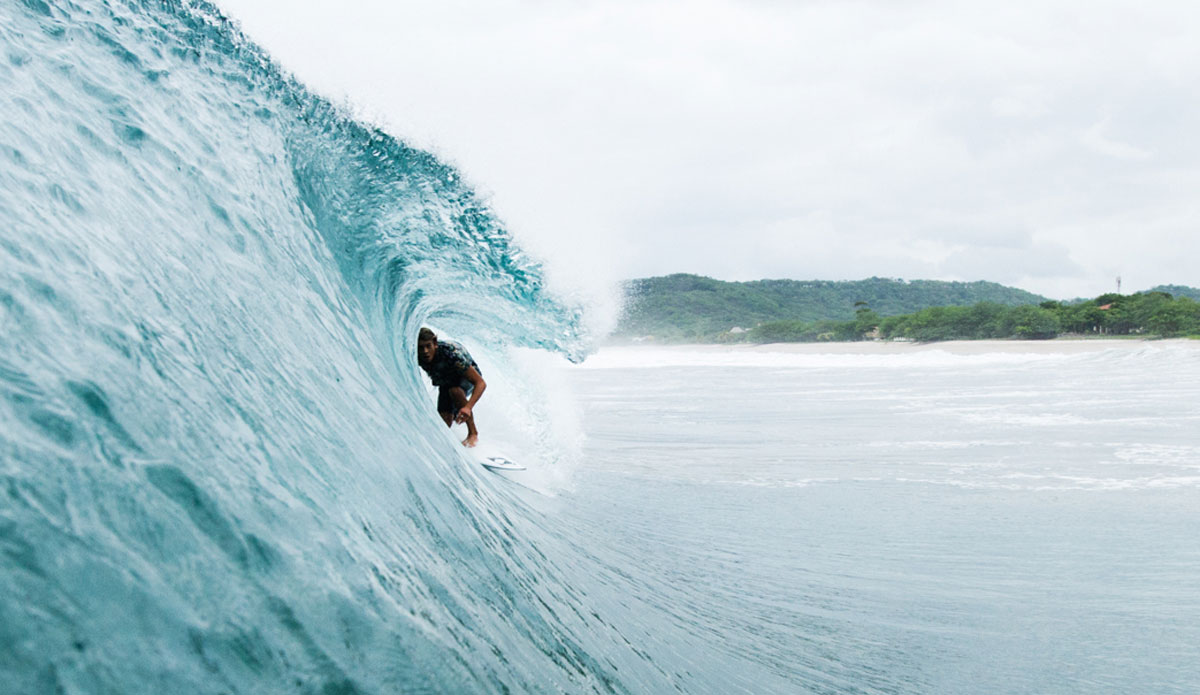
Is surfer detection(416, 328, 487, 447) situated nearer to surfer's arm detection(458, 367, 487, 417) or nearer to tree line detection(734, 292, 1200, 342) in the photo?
surfer's arm detection(458, 367, 487, 417)

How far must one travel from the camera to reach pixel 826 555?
4.69m

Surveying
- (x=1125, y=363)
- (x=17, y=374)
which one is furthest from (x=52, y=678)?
(x=1125, y=363)

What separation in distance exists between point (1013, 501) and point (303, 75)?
5.69 metres

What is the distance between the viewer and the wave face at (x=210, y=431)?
4.26 ft

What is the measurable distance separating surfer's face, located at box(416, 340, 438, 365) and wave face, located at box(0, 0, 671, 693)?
1.79 m

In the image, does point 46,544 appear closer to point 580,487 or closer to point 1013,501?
point 580,487

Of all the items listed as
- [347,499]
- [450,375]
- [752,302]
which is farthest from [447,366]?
[752,302]

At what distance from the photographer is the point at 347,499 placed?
6.57ft

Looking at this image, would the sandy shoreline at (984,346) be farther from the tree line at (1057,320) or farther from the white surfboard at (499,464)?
the white surfboard at (499,464)

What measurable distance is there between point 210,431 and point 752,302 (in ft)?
270

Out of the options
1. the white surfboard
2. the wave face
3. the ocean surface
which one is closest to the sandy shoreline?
the ocean surface

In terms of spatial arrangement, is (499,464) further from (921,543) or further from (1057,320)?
(1057,320)

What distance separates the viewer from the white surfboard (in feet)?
18.7

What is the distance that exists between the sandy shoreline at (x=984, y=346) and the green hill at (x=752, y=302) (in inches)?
610
